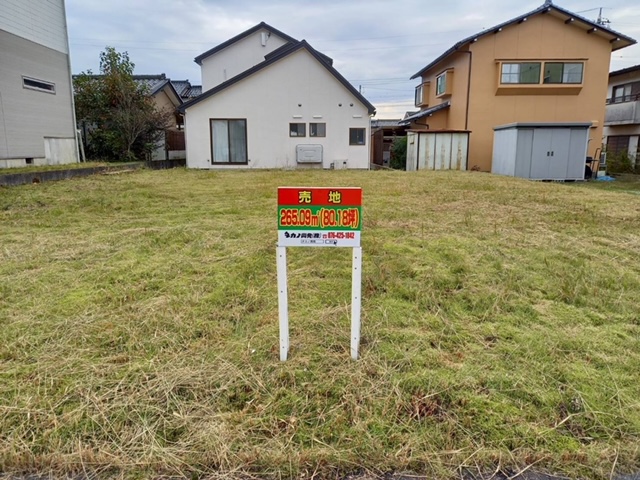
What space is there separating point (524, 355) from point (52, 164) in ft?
43.4

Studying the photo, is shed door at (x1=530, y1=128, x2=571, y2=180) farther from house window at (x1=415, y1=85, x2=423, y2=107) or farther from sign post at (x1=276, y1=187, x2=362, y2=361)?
sign post at (x1=276, y1=187, x2=362, y2=361)

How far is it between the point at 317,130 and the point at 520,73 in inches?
300

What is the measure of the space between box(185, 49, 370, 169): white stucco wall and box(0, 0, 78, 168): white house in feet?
11.9

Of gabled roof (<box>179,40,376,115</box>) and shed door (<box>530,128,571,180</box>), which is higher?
gabled roof (<box>179,40,376,115</box>)

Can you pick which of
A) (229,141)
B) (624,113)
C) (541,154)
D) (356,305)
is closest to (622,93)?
(624,113)

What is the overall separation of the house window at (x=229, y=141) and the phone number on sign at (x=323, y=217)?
13230mm

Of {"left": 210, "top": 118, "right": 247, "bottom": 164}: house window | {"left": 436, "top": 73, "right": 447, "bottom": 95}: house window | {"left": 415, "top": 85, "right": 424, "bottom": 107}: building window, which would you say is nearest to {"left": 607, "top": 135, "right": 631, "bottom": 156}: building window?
{"left": 436, "top": 73, "right": 447, "bottom": 95}: house window

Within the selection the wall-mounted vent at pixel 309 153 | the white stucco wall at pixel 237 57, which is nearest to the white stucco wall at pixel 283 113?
the wall-mounted vent at pixel 309 153

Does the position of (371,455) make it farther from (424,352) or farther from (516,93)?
(516,93)

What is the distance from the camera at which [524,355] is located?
204cm

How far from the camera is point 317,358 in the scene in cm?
203

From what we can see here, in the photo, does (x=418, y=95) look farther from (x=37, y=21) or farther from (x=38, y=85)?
(x=38, y=85)

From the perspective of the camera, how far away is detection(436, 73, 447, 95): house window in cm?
1717

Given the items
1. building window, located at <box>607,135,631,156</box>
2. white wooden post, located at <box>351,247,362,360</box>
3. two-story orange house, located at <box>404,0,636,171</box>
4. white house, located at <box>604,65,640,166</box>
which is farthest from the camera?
building window, located at <box>607,135,631,156</box>
